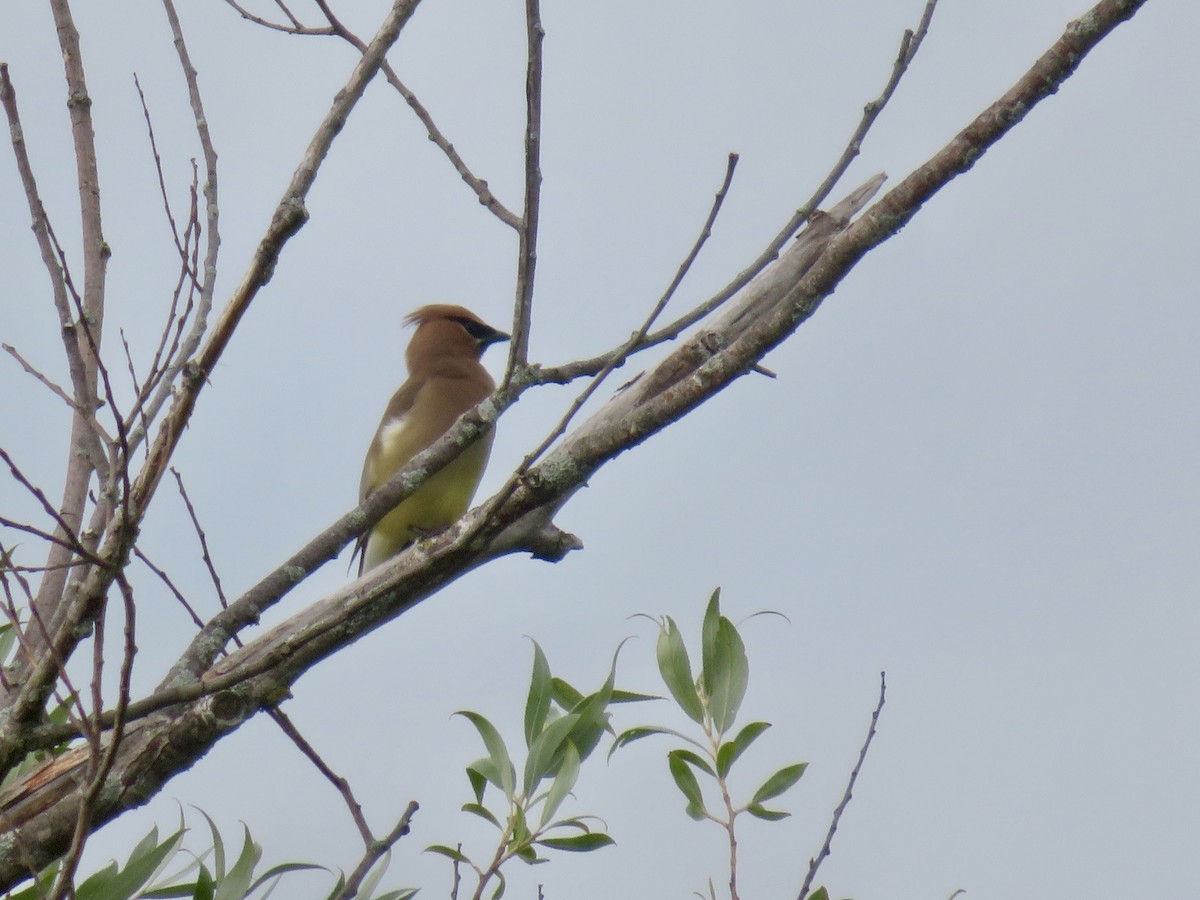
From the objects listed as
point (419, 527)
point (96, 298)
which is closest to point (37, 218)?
point (96, 298)

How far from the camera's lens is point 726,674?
274 centimetres

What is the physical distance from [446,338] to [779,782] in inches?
174

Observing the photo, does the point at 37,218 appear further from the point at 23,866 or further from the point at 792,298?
the point at 792,298

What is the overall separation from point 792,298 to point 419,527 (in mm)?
3374

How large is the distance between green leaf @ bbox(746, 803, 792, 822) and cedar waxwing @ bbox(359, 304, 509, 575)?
2629mm

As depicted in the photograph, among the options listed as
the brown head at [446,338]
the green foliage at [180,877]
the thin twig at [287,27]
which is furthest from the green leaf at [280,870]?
the brown head at [446,338]

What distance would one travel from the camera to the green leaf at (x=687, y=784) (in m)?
2.56

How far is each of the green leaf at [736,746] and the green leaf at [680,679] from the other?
0.10m

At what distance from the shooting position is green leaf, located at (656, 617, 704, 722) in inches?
108

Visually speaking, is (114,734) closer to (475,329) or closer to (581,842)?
(581,842)

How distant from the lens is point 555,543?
10.6 feet

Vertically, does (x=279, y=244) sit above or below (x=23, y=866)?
above

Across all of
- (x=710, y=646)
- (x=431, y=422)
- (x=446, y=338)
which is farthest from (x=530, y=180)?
(x=446, y=338)

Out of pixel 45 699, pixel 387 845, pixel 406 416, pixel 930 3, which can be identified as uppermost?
pixel 406 416
